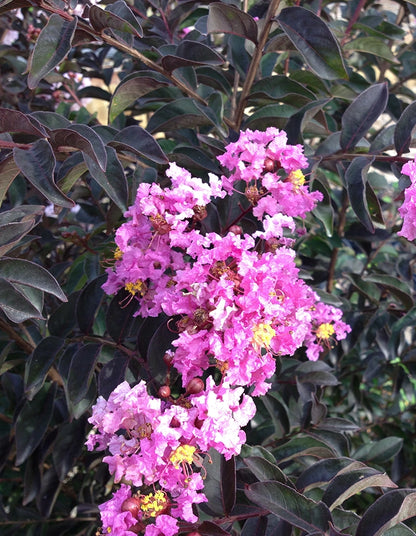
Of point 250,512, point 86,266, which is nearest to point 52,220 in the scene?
point 86,266

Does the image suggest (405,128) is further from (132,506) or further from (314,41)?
(132,506)

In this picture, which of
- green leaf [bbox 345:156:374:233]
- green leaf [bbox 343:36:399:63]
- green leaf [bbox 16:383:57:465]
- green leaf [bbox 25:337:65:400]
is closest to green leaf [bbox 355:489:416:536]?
green leaf [bbox 345:156:374:233]

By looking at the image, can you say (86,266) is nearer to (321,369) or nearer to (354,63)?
(321,369)

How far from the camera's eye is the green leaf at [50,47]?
943mm

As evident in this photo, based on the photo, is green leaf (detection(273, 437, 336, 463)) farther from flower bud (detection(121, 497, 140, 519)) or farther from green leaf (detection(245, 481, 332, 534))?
flower bud (detection(121, 497, 140, 519))

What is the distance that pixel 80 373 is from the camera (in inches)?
41.8

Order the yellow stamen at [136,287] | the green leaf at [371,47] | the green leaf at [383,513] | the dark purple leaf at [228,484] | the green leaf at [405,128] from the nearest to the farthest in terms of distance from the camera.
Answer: the green leaf at [383,513] < the dark purple leaf at [228,484] < the yellow stamen at [136,287] < the green leaf at [405,128] < the green leaf at [371,47]

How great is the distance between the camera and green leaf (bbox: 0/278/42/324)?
2.86 ft

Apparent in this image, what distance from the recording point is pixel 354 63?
7.56 ft

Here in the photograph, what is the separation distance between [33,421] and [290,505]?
2.08 feet

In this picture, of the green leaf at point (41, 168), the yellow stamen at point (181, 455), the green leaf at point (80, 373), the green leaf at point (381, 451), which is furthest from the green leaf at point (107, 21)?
the green leaf at point (381, 451)

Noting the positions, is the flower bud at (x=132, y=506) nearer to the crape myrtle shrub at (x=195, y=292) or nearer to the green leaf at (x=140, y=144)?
the crape myrtle shrub at (x=195, y=292)

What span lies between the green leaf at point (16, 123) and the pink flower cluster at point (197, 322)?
19cm

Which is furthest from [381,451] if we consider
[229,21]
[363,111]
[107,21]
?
[107,21]
